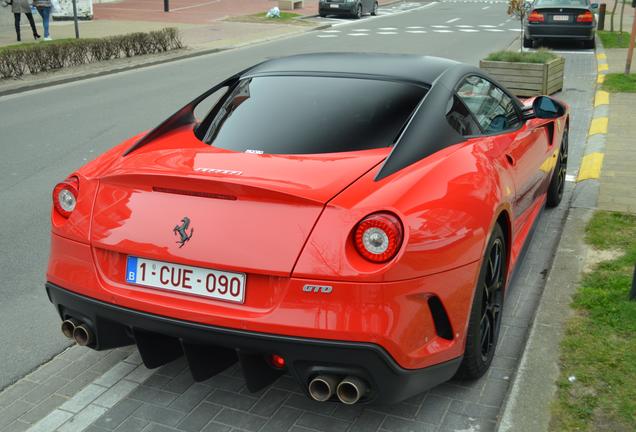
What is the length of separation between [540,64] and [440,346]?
10535 mm

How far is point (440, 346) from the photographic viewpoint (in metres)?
3.37

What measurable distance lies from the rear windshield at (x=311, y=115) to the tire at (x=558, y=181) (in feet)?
8.86

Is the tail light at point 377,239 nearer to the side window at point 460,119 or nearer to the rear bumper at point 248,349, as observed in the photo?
the rear bumper at point 248,349

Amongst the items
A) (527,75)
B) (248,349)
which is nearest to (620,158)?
(527,75)

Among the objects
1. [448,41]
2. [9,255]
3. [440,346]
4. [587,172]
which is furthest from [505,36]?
[440,346]

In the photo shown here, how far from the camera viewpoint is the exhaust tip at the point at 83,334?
3580 mm

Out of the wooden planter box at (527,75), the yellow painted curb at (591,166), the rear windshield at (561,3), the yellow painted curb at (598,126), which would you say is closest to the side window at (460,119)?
the yellow painted curb at (591,166)

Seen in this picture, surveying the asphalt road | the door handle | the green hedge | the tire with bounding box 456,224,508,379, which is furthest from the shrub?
the tire with bounding box 456,224,508,379

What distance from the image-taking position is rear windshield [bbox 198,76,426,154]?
3814 mm

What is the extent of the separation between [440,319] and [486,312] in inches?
24.8

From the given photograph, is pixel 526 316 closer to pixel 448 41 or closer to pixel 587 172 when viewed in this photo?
pixel 587 172

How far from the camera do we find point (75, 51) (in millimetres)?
17453

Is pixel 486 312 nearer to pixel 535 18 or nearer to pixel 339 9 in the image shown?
pixel 535 18

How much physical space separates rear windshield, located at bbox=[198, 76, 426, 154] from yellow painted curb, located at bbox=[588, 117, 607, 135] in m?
6.53
